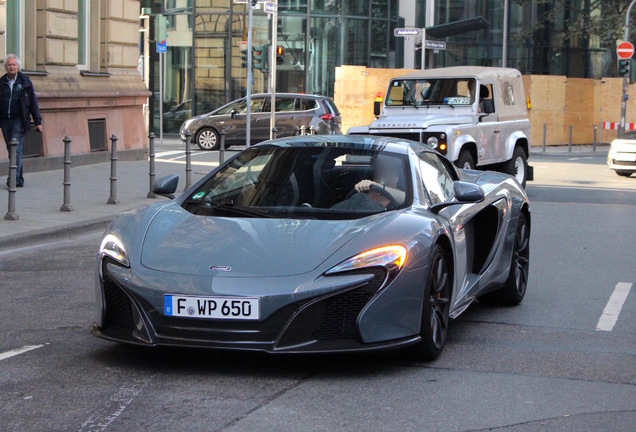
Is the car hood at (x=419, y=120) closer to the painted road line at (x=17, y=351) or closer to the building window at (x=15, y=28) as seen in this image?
the building window at (x=15, y=28)

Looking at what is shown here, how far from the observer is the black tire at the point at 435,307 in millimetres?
6039

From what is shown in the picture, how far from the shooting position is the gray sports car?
5.58 meters

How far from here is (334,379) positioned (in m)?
5.73

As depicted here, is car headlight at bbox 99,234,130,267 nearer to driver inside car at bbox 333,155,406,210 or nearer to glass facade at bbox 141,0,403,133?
driver inside car at bbox 333,155,406,210

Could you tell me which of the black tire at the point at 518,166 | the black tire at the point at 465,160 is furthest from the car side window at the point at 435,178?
the black tire at the point at 518,166

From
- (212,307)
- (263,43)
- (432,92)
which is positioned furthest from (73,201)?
(263,43)

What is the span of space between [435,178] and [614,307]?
2051 mm

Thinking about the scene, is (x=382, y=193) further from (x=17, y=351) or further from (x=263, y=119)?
(x=263, y=119)

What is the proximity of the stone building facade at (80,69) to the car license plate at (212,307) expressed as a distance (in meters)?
13.3

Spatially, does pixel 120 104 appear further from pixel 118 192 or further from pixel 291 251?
pixel 291 251

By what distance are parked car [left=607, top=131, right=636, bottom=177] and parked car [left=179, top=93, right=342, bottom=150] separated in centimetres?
863

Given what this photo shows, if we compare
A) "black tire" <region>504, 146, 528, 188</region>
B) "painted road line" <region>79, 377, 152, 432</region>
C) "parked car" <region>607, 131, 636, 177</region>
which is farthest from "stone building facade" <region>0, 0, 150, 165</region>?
"painted road line" <region>79, 377, 152, 432</region>

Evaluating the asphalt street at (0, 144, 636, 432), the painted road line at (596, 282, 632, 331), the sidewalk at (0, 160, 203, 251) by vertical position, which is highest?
the sidewalk at (0, 160, 203, 251)

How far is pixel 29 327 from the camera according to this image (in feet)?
23.3
